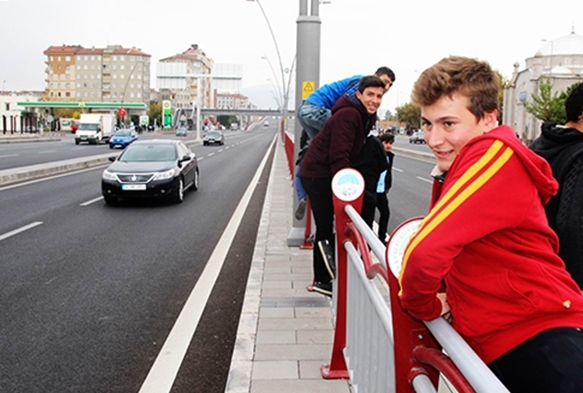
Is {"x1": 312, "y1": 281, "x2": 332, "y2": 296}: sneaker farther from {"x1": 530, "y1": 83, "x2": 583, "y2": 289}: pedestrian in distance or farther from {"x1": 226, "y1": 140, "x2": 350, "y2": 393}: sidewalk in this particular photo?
{"x1": 530, "y1": 83, "x2": 583, "y2": 289}: pedestrian in distance

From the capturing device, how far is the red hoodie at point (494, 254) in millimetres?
1661

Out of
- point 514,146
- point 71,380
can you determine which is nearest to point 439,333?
point 514,146

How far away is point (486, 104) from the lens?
6.50ft

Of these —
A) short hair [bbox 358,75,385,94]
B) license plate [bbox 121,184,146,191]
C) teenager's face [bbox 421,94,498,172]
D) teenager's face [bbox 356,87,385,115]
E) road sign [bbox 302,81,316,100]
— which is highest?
road sign [bbox 302,81,316,100]

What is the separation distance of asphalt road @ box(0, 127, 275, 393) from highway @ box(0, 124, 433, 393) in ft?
0.04

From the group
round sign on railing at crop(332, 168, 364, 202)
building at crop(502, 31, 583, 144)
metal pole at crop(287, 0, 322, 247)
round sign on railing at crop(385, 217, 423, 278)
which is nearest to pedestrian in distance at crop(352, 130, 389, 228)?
round sign on railing at crop(332, 168, 364, 202)

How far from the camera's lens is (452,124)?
201 cm

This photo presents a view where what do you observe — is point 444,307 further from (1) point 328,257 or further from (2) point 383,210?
(2) point 383,210

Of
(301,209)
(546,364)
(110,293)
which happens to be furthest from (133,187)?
(546,364)

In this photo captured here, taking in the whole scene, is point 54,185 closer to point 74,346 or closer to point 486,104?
point 74,346

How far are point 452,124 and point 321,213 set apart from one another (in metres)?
3.47

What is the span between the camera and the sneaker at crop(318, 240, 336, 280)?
4.51 meters

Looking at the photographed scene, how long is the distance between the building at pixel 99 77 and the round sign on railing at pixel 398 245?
171564 millimetres

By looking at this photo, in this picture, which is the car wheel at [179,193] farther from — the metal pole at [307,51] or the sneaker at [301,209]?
the sneaker at [301,209]
